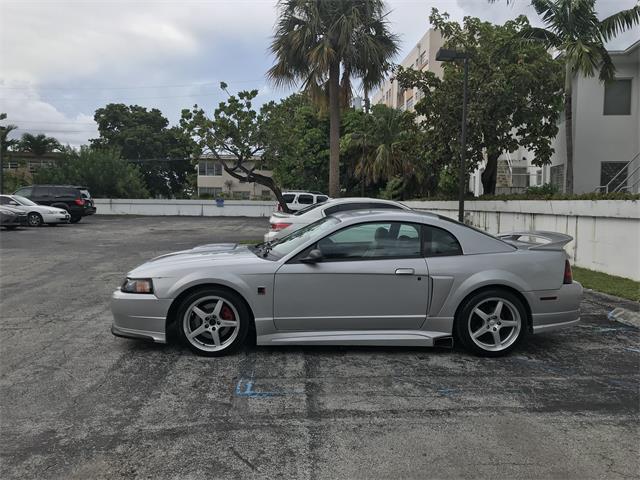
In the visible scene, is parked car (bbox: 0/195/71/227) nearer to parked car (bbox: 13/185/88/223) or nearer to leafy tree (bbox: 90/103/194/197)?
parked car (bbox: 13/185/88/223)

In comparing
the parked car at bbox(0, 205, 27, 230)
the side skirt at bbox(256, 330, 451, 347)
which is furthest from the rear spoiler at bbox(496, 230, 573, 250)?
the parked car at bbox(0, 205, 27, 230)

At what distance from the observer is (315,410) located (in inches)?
154

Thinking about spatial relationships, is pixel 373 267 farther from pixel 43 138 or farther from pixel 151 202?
pixel 43 138

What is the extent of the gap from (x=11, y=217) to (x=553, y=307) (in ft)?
72.9

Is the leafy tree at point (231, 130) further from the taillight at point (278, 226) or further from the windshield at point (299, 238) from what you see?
the windshield at point (299, 238)

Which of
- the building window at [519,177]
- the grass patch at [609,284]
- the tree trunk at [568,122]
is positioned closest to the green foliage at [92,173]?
the building window at [519,177]

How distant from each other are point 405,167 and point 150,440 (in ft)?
104

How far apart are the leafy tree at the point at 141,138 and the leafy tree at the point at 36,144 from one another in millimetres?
4422

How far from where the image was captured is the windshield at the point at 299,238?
5.28 meters

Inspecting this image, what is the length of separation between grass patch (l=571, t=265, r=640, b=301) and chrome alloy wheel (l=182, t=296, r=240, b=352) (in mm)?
6092

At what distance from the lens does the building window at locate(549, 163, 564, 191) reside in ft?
67.4

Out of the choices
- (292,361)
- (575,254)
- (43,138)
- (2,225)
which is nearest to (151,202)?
(2,225)

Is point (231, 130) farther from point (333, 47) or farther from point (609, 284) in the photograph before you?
point (609, 284)

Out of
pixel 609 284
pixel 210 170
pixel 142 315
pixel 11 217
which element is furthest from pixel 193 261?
pixel 210 170
